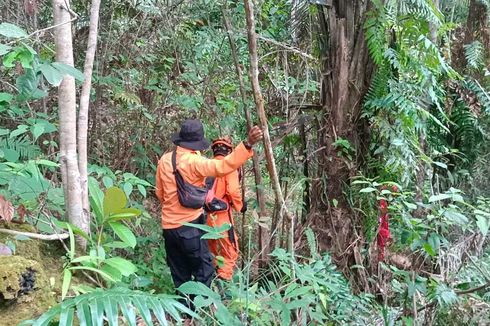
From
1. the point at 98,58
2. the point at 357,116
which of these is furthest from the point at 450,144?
the point at 98,58

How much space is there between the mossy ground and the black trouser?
189 centimetres

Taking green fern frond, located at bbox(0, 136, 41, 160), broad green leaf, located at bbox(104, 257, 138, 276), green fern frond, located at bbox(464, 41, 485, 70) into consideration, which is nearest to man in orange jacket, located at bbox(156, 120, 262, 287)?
green fern frond, located at bbox(0, 136, 41, 160)

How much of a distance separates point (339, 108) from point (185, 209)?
1.56 m

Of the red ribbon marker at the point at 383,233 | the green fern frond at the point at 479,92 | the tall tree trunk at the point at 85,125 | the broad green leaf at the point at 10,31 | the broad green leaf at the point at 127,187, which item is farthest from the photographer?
the green fern frond at the point at 479,92

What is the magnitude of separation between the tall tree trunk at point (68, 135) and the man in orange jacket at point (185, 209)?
1.41m

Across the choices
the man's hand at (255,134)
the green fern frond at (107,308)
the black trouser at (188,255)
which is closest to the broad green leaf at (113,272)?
the green fern frond at (107,308)

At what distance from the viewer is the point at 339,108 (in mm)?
4129

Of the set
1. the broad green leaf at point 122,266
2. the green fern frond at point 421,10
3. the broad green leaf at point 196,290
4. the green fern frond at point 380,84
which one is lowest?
the broad green leaf at point 196,290

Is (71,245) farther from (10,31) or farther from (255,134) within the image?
(255,134)

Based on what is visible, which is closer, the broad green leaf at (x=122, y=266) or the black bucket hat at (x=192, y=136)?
the broad green leaf at (x=122, y=266)

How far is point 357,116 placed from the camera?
13.5 ft

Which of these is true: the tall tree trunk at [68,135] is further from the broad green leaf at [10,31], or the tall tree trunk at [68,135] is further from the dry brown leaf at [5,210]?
the broad green leaf at [10,31]

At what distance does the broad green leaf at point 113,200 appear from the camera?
221cm

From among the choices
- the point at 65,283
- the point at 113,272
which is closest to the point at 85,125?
the point at 113,272
